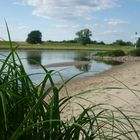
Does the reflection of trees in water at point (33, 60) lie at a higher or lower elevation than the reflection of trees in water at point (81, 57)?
higher

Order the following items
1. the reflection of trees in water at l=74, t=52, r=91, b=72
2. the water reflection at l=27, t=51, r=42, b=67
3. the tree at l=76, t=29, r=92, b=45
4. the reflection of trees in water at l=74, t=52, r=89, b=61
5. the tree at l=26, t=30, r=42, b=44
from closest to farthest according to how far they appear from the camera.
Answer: the water reflection at l=27, t=51, r=42, b=67 < the reflection of trees in water at l=74, t=52, r=91, b=72 < the reflection of trees in water at l=74, t=52, r=89, b=61 < the tree at l=26, t=30, r=42, b=44 < the tree at l=76, t=29, r=92, b=45

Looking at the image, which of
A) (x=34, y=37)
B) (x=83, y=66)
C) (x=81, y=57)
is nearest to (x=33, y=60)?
(x=83, y=66)

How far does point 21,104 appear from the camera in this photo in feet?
9.09

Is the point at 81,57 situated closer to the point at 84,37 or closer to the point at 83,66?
the point at 83,66

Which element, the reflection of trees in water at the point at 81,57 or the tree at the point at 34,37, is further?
the tree at the point at 34,37

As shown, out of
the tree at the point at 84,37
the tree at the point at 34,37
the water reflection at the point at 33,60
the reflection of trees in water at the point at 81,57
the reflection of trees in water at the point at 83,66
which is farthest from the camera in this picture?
the tree at the point at 84,37

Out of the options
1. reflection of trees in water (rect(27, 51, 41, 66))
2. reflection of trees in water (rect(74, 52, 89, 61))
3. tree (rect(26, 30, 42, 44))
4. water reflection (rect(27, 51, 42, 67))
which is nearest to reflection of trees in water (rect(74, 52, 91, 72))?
reflection of trees in water (rect(74, 52, 89, 61))

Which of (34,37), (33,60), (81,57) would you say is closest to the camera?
(33,60)

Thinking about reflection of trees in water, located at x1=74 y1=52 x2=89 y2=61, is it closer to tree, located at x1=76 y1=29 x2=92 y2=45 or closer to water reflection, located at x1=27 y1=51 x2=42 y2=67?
water reflection, located at x1=27 y1=51 x2=42 y2=67

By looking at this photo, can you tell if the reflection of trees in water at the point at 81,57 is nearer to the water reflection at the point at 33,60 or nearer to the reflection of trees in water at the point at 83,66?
the reflection of trees in water at the point at 83,66

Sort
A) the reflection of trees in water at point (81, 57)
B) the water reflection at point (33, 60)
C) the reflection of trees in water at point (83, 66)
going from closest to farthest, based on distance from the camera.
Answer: the water reflection at point (33, 60), the reflection of trees in water at point (83, 66), the reflection of trees in water at point (81, 57)

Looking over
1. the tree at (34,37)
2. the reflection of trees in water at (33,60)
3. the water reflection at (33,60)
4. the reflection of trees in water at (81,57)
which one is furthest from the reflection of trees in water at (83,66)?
the tree at (34,37)

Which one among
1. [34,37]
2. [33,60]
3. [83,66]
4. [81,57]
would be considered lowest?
[81,57]

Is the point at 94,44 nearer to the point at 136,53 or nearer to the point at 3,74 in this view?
the point at 136,53
